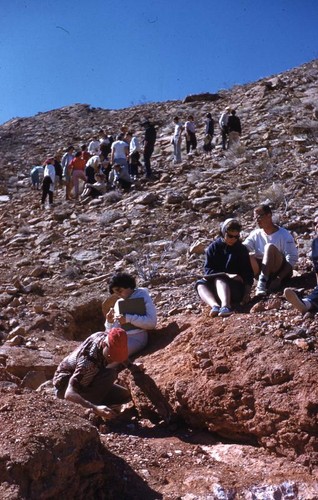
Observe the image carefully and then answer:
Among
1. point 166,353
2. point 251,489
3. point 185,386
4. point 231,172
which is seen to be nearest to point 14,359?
point 166,353

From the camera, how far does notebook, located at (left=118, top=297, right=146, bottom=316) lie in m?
5.76

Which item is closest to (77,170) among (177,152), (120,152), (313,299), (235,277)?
(120,152)

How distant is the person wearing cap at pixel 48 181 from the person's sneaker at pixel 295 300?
1002 cm

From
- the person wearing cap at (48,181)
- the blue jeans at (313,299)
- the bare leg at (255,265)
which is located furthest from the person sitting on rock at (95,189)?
the blue jeans at (313,299)

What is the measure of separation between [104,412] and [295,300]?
165 centimetres

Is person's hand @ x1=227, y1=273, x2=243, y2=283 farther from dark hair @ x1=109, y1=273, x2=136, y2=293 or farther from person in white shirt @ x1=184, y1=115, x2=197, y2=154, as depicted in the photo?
person in white shirt @ x1=184, y1=115, x2=197, y2=154

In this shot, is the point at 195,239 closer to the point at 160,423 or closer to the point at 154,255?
the point at 154,255

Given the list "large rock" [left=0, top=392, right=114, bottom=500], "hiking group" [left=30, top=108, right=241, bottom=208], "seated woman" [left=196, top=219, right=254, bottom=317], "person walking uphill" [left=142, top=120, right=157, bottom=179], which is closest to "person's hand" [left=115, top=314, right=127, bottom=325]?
"seated woman" [left=196, top=219, right=254, bottom=317]

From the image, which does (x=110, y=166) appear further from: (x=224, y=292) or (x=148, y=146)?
(x=224, y=292)

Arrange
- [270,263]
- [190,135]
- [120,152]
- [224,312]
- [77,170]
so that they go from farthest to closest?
1. [190,135]
2. [77,170]
3. [120,152]
4. [270,263]
5. [224,312]

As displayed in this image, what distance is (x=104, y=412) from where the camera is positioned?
4.63 metres

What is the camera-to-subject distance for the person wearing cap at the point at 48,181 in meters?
14.2

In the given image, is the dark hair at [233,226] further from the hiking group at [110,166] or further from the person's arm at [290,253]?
the hiking group at [110,166]

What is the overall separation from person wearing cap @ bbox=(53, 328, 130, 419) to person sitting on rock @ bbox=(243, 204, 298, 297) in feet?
4.73
